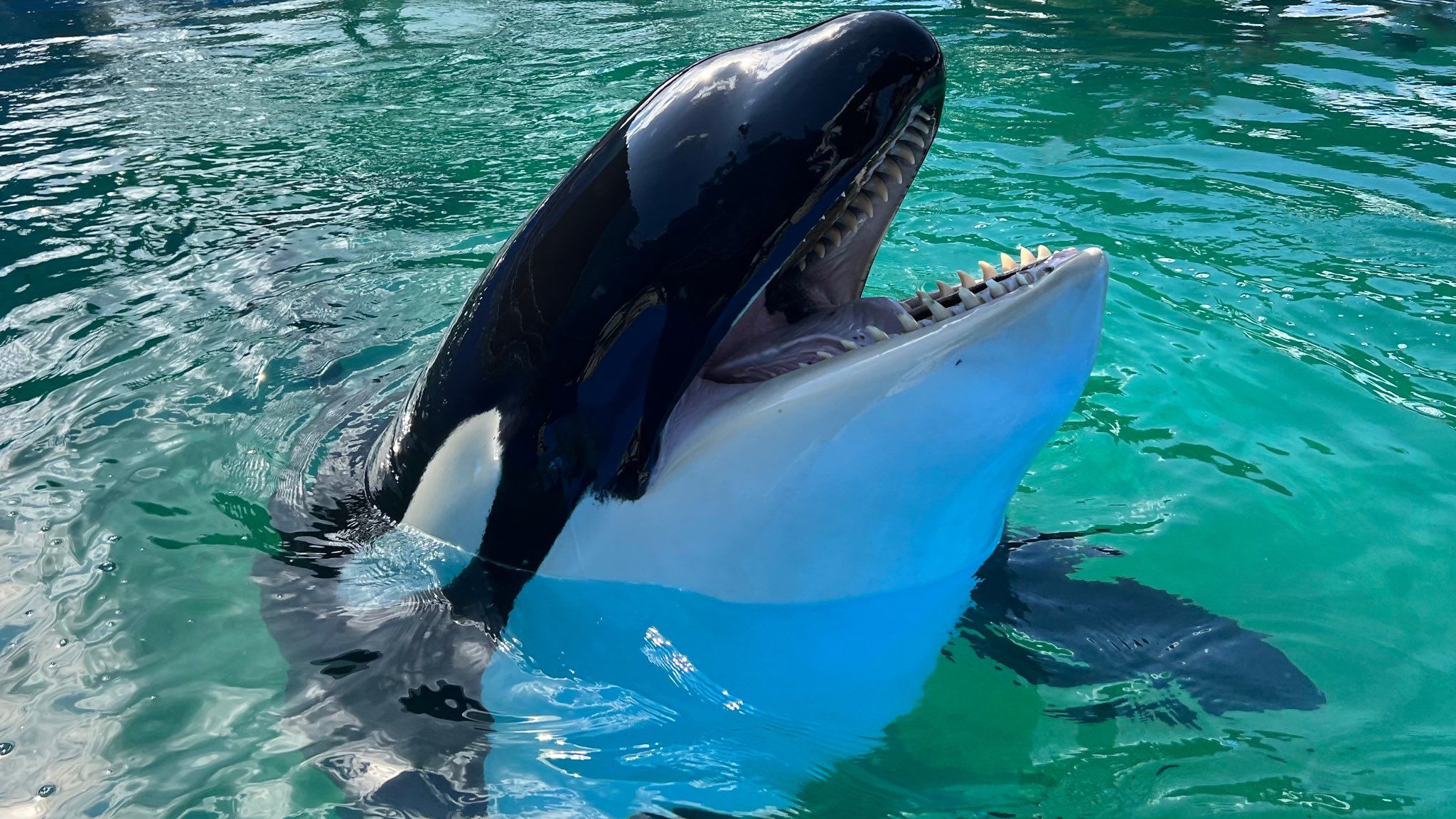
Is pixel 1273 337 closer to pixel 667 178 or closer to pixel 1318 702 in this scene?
pixel 1318 702

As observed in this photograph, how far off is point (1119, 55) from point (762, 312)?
10.5 m

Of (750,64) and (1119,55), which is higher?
(750,64)

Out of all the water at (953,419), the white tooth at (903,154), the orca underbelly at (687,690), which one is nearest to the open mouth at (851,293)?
the white tooth at (903,154)

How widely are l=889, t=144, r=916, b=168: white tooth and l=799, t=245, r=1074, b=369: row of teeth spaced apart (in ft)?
1.05

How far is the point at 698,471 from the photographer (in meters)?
2.97

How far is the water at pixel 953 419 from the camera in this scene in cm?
339

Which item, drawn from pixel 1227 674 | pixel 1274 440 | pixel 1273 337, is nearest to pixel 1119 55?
pixel 1273 337

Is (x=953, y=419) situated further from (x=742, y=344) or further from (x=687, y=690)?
(x=687, y=690)

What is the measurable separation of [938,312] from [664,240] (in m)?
0.70

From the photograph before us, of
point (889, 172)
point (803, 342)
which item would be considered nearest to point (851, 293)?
point (803, 342)

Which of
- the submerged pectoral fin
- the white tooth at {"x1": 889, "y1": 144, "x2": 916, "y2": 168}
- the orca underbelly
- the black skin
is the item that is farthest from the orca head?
the submerged pectoral fin

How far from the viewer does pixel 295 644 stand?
3.75 meters

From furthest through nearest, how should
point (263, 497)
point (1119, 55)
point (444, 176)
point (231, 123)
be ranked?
1. point (1119, 55)
2. point (231, 123)
3. point (444, 176)
4. point (263, 497)

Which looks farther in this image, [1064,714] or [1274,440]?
[1274,440]
